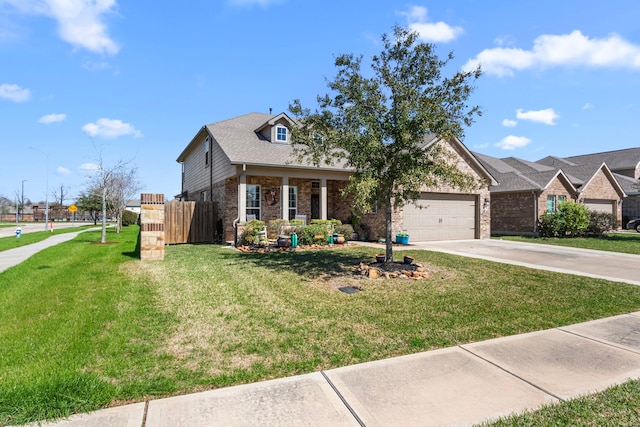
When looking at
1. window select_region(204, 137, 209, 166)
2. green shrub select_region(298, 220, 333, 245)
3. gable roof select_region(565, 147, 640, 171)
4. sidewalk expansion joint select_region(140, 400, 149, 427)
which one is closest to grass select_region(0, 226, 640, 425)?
sidewalk expansion joint select_region(140, 400, 149, 427)

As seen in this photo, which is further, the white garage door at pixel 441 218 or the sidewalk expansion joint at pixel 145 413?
the white garage door at pixel 441 218

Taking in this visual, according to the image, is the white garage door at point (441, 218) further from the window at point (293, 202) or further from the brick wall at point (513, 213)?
the window at point (293, 202)

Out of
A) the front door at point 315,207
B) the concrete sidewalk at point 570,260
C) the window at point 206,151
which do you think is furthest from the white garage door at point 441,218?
the window at point 206,151

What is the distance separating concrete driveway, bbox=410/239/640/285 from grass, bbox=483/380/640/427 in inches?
265

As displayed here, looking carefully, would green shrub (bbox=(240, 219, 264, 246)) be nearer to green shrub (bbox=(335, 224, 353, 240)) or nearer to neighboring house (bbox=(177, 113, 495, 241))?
neighboring house (bbox=(177, 113, 495, 241))

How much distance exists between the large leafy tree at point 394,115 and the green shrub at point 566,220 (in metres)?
14.1

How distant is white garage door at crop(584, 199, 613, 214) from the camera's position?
2422 centimetres

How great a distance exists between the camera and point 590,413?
107 inches

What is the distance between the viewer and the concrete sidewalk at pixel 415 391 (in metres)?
2.64

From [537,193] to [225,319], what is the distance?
68.9ft

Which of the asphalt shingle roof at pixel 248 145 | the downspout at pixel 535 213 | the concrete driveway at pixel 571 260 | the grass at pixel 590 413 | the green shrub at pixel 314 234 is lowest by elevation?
the grass at pixel 590 413

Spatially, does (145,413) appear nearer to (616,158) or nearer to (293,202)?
(293,202)

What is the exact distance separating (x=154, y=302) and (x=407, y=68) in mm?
7706

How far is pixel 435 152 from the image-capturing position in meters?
8.59
